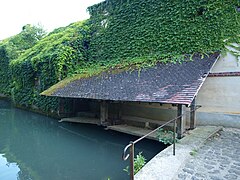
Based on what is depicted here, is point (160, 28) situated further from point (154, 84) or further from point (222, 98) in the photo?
point (222, 98)

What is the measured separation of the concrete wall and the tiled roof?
0.60 metres

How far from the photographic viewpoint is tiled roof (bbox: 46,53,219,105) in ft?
16.6

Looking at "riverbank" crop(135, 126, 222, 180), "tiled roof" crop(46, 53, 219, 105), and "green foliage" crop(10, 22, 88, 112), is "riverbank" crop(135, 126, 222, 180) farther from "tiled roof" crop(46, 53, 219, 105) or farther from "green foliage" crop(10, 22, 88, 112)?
"green foliage" crop(10, 22, 88, 112)

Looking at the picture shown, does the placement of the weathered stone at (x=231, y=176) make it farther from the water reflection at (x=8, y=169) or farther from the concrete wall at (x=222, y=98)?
the water reflection at (x=8, y=169)

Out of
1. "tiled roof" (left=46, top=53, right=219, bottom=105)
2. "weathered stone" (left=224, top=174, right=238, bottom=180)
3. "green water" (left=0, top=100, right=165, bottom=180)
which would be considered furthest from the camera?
"green water" (left=0, top=100, right=165, bottom=180)

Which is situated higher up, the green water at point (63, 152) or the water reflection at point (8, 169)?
the green water at point (63, 152)

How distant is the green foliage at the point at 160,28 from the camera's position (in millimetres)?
7121

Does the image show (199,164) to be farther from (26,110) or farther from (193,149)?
(26,110)

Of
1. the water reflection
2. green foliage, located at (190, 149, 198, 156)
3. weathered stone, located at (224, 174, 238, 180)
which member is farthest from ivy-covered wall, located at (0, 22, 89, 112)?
weathered stone, located at (224, 174, 238, 180)

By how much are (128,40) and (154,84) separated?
464 cm

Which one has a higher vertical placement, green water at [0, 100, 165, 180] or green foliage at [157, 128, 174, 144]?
green foliage at [157, 128, 174, 144]

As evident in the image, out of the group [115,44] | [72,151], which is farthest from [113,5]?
[72,151]

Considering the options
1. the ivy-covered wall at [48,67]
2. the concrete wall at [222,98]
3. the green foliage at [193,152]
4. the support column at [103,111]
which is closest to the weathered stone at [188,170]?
the green foliage at [193,152]

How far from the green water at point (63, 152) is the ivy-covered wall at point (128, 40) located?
2821mm
